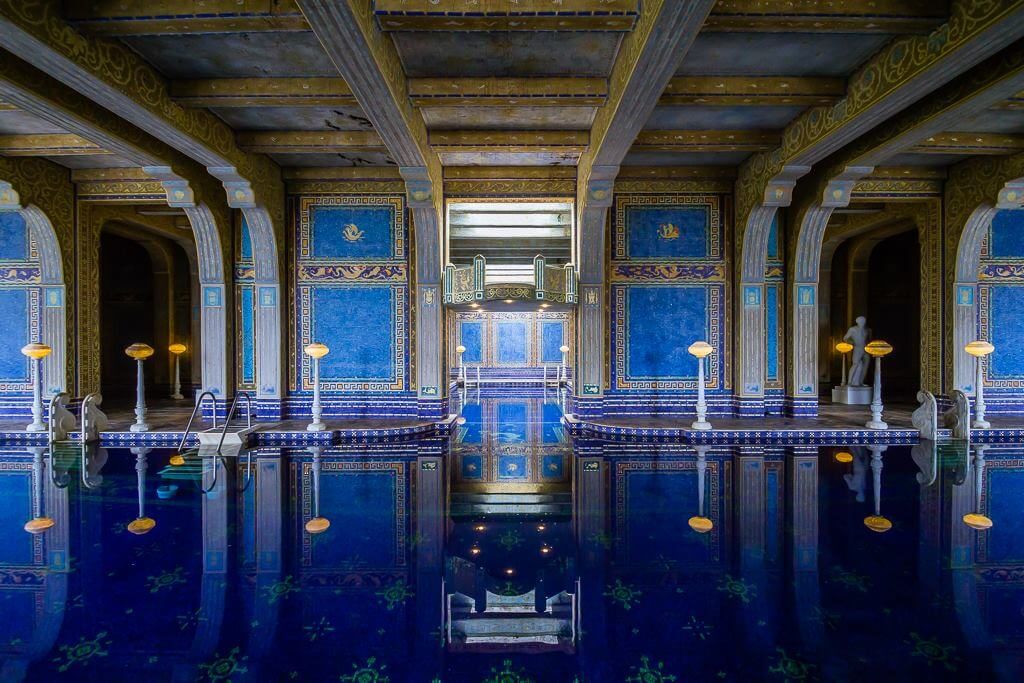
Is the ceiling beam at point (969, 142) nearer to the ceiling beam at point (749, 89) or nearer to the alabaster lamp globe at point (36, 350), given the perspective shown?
the ceiling beam at point (749, 89)

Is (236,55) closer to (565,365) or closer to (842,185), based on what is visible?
(842,185)

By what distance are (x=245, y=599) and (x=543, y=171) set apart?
6392mm

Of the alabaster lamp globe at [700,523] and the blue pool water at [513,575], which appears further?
the alabaster lamp globe at [700,523]

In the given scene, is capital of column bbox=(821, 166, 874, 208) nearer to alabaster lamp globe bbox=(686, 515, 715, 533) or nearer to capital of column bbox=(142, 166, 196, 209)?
alabaster lamp globe bbox=(686, 515, 715, 533)

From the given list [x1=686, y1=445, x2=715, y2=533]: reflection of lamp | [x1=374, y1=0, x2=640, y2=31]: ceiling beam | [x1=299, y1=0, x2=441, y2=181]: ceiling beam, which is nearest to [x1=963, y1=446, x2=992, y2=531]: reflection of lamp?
[x1=686, y1=445, x2=715, y2=533]: reflection of lamp

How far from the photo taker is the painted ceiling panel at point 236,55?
4.16 meters

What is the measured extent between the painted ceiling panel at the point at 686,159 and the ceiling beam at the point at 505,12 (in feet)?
10.1

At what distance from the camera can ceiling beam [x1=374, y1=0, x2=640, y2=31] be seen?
374cm

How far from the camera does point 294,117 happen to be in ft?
18.7

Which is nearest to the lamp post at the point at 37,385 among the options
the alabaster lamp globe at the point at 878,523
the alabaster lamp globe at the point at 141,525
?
the alabaster lamp globe at the point at 141,525

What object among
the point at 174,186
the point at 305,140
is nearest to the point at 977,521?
the point at 305,140

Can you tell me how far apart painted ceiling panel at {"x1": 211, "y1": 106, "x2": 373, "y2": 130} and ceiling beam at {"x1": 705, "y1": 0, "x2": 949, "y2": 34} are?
3702mm

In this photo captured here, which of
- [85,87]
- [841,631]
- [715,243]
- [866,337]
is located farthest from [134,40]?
[866,337]

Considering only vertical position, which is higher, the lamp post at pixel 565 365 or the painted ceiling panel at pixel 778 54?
the painted ceiling panel at pixel 778 54
